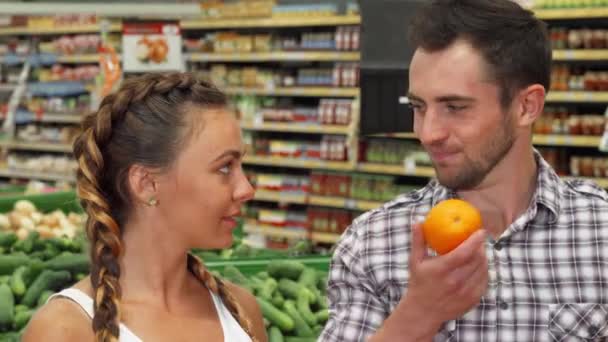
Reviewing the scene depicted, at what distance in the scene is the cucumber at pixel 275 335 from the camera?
267 centimetres

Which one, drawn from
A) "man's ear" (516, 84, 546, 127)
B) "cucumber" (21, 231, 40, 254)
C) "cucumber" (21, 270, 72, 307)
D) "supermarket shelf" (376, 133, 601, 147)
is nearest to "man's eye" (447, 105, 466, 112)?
"man's ear" (516, 84, 546, 127)

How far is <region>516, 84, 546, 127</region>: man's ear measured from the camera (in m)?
1.46

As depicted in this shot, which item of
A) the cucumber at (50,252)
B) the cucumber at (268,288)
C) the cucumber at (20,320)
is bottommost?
the cucumber at (20,320)

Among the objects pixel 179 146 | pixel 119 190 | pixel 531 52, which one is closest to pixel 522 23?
pixel 531 52

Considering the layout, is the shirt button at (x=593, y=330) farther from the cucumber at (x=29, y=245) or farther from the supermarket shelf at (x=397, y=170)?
the supermarket shelf at (x=397, y=170)

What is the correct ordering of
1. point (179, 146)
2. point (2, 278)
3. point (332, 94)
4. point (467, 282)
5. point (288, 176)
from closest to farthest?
point (467, 282)
point (179, 146)
point (2, 278)
point (332, 94)
point (288, 176)

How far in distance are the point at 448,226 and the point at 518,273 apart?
251 millimetres

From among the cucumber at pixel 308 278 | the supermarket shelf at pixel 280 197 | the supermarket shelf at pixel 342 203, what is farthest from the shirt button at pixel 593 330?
the supermarket shelf at pixel 280 197

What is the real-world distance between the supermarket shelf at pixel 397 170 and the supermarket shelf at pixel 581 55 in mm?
1320

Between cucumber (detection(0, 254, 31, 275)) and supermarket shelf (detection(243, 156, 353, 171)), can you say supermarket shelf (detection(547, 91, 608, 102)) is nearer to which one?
supermarket shelf (detection(243, 156, 353, 171))

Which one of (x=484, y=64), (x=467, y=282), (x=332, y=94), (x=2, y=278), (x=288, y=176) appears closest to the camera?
(x=467, y=282)

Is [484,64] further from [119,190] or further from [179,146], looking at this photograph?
[119,190]

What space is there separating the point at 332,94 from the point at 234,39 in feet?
4.21

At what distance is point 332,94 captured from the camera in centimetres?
745
